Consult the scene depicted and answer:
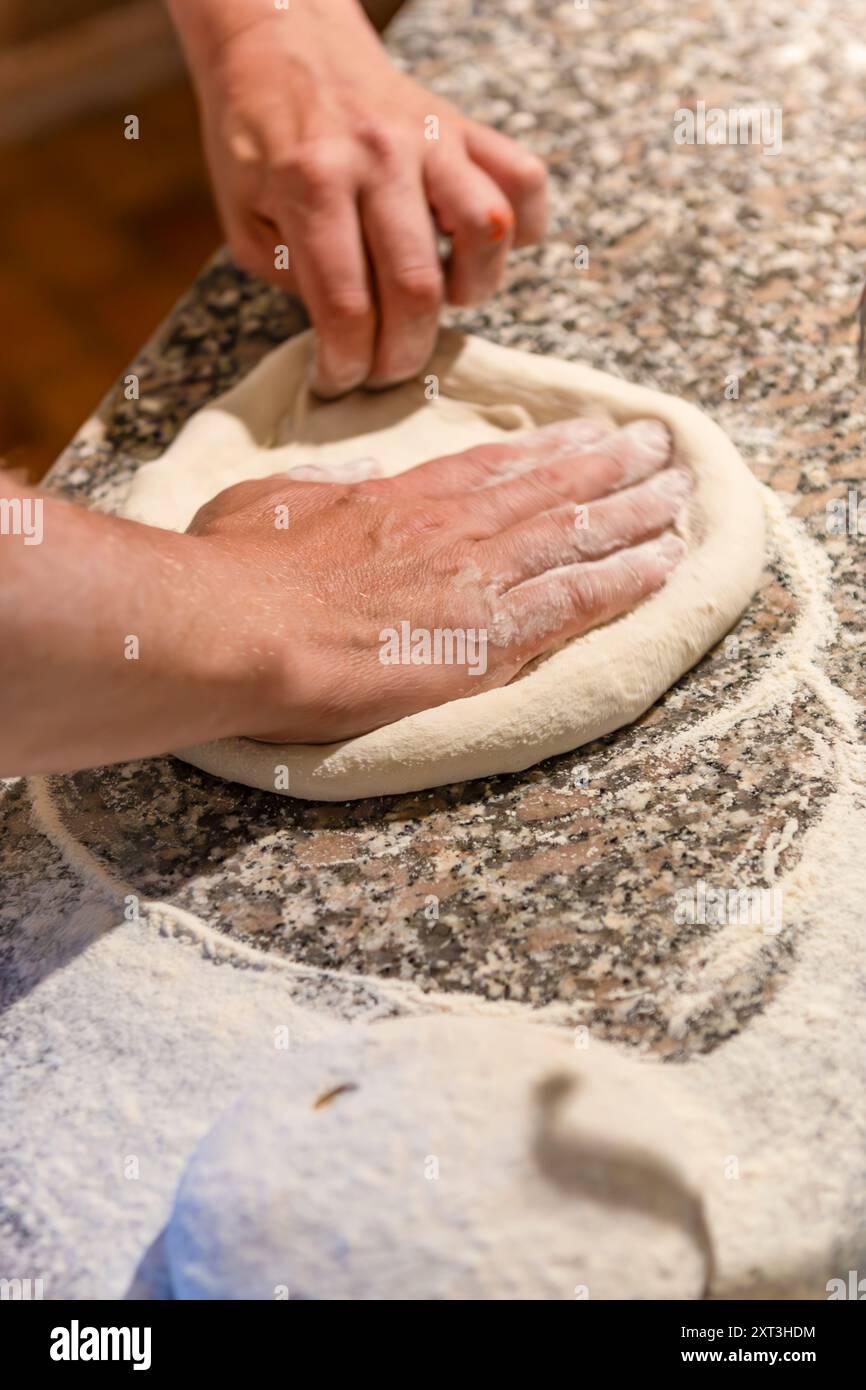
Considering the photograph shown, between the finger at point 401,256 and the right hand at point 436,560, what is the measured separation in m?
0.17

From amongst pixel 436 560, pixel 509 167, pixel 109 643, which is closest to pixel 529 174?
pixel 509 167

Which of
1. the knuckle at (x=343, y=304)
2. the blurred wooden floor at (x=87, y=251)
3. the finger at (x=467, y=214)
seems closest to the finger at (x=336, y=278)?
the knuckle at (x=343, y=304)

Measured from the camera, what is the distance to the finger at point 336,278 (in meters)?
1.18

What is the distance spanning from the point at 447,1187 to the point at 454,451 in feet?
2.54

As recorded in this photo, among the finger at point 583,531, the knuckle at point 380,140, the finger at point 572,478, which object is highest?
the knuckle at point 380,140

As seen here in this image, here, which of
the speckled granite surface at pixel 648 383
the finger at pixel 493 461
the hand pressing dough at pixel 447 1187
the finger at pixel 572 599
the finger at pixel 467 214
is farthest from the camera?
the finger at pixel 467 214

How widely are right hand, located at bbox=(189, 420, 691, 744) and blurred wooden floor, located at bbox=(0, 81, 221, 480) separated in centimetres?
143

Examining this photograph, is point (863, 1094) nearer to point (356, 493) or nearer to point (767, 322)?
point (356, 493)

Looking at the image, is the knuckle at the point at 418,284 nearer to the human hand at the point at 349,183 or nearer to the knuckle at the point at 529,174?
the human hand at the point at 349,183

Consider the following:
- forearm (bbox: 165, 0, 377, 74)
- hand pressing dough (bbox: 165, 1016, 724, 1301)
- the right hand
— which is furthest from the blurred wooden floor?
hand pressing dough (bbox: 165, 1016, 724, 1301)

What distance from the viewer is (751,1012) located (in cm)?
86

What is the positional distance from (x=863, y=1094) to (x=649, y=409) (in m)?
0.71

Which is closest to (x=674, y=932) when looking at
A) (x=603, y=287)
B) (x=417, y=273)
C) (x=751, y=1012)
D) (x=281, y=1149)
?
(x=751, y=1012)

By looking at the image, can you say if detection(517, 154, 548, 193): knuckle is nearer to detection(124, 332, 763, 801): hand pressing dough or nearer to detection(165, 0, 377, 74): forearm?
detection(124, 332, 763, 801): hand pressing dough
